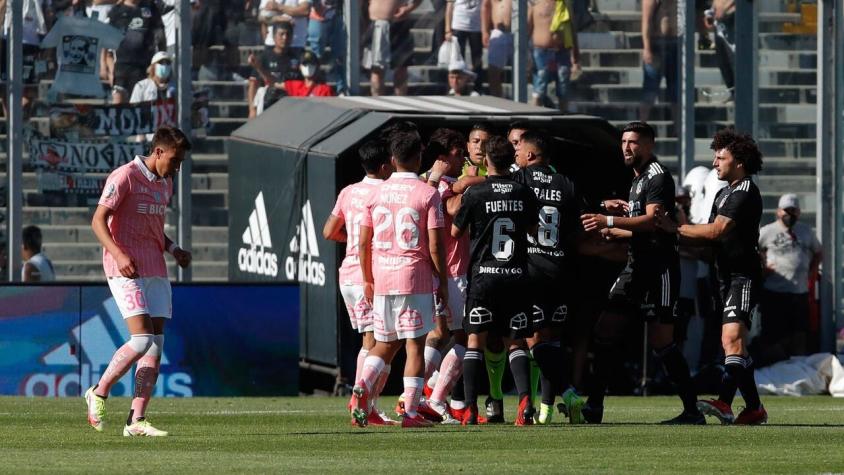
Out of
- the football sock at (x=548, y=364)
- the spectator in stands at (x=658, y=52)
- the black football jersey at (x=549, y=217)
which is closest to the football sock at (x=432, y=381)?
the football sock at (x=548, y=364)

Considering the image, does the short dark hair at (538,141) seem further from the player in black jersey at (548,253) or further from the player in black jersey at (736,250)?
the player in black jersey at (736,250)

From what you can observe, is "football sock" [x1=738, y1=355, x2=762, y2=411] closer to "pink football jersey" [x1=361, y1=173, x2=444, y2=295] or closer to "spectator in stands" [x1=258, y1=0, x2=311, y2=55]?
"pink football jersey" [x1=361, y1=173, x2=444, y2=295]

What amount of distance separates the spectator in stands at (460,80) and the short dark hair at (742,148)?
24.2 ft

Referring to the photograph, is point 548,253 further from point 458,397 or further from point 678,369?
point 458,397

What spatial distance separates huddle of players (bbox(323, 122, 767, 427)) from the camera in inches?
422

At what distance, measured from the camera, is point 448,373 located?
38.3ft

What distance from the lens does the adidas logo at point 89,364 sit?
50.0 ft

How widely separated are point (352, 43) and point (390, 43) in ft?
1.31

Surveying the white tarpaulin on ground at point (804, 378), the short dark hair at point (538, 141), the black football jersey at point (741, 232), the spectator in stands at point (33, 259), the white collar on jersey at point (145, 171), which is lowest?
the white tarpaulin on ground at point (804, 378)

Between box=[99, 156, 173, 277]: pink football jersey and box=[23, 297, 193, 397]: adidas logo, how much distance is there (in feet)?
16.6

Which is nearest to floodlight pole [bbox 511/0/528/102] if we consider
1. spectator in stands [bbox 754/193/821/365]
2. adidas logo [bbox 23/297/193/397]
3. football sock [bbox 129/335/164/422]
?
spectator in stands [bbox 754/193/821/365]

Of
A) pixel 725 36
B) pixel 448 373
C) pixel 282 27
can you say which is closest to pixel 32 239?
pixel 282 27

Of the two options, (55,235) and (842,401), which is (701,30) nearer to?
(842,401)

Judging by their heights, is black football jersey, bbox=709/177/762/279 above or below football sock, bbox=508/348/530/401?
above
